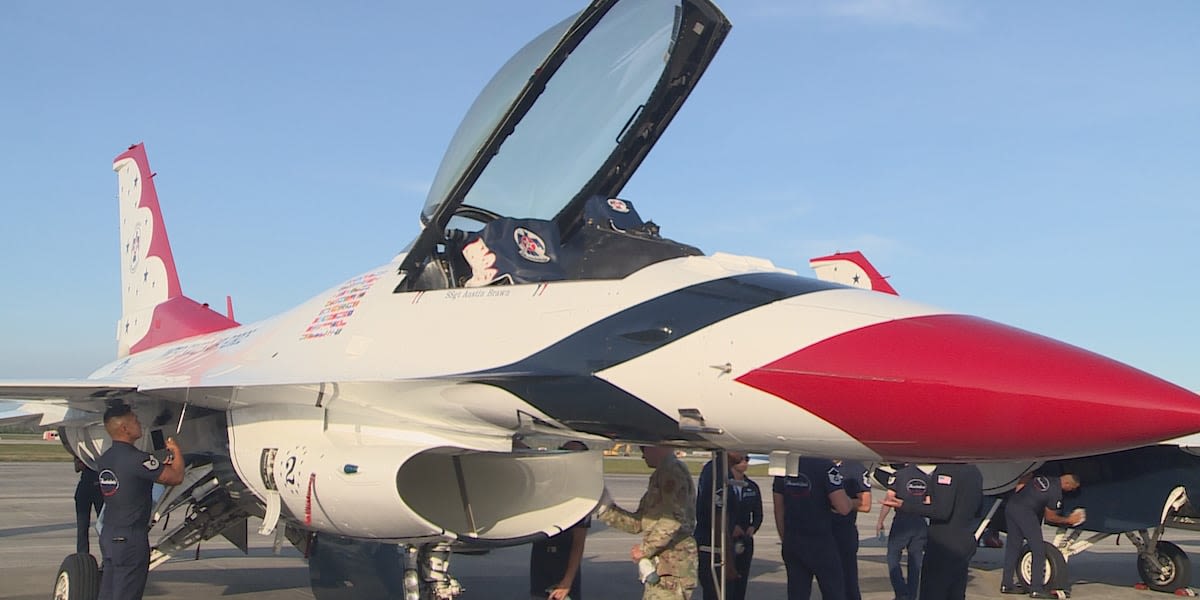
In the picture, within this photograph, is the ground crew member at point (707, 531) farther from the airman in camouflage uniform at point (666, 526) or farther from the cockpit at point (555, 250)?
the cockpit at point (555, 250)

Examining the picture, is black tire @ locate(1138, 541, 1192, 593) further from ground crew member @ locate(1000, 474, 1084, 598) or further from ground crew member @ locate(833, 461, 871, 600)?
ground crew member @ locate(833, 461, 871, 600)

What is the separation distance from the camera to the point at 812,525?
666cm

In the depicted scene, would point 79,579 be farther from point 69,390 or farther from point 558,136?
point 558,136

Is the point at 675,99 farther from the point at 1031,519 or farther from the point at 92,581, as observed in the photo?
the point at 1031,519

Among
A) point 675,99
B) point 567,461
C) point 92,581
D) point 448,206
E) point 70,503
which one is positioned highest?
point 675,99

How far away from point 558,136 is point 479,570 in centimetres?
590

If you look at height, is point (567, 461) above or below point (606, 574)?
above

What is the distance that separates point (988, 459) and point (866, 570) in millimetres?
7826

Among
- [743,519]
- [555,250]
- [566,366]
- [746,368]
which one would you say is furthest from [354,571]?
[746,368]

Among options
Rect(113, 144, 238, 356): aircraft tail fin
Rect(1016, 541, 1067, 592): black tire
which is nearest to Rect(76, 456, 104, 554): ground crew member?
Rect(113, 144, 238, 356): aircraft tail fin

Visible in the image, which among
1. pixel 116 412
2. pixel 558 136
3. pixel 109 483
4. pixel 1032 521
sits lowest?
pixel 1032 521

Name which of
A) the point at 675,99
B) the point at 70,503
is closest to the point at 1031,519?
the point at 675,99

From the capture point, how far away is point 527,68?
565 cm

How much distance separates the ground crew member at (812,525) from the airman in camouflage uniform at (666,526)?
902 mm
